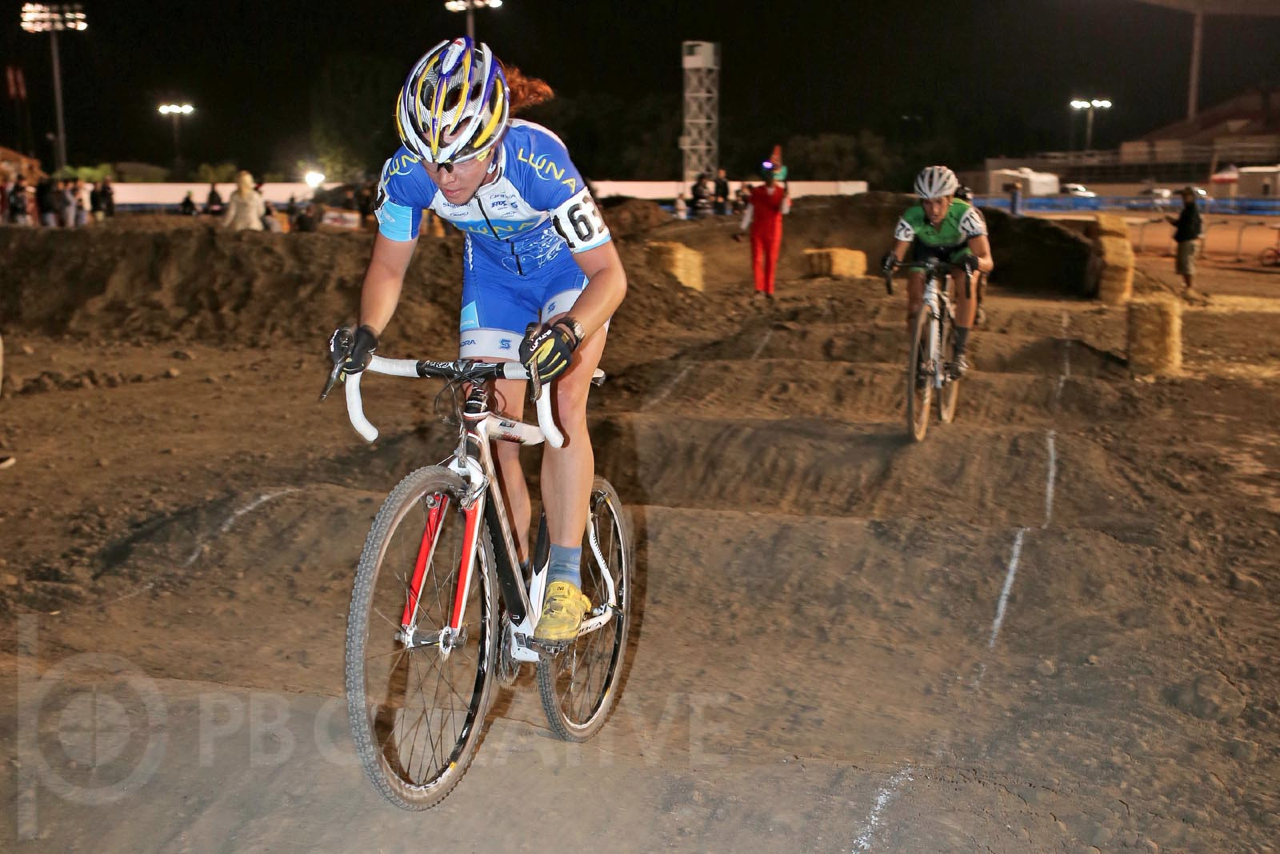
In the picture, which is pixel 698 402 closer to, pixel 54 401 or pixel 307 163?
pixel 54 401

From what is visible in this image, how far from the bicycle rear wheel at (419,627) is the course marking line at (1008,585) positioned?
2.97 metres

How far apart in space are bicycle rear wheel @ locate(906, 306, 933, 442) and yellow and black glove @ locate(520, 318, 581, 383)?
564cm

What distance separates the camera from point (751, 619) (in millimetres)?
5812

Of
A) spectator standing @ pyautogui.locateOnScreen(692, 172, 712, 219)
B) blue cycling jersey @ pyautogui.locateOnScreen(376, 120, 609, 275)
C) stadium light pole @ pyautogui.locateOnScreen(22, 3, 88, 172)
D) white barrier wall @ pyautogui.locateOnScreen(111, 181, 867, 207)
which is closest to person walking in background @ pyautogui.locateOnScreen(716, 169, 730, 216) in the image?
spectator standing @ pyautogui.locateOnScreen(692, 172, 712, 219)

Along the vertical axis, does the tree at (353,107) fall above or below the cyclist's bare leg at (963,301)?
above

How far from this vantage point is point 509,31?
8162 cm

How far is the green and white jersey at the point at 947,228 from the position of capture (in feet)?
29.9

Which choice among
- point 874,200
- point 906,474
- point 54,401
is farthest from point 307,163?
point 906,474

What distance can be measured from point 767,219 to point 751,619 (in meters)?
12.8

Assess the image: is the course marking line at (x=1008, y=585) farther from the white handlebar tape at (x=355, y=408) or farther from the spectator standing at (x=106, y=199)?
the spectator standing at (x=106, y=199)

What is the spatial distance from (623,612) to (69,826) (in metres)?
2.03

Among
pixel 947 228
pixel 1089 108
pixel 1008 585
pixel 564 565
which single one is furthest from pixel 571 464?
pixel 1089 108

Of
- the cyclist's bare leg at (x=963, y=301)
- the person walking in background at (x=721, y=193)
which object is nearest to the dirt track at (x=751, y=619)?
the cyclist's bare leg at (x=963, y=301)

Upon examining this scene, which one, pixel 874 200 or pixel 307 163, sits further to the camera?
pixel 307 163
